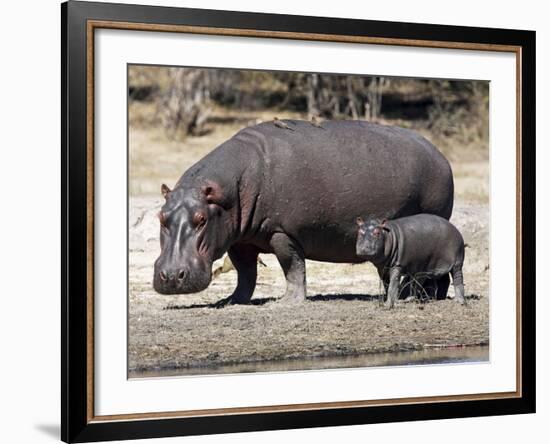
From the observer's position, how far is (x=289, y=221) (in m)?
9.87

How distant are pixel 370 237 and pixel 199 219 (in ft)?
4.78

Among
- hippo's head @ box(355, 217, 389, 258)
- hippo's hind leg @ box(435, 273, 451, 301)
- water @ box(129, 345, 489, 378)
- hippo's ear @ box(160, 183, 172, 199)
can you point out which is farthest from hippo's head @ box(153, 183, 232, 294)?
hippo's hind leg @ box(435, 273, 451, 301)

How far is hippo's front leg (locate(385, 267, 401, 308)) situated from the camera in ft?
32.1

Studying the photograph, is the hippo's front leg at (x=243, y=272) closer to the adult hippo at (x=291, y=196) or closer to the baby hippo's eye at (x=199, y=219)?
the adult hippo at (x=291, y=196)

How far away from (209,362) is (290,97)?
231 cm

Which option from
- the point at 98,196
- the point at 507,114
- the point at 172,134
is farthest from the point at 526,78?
the point at 98,196

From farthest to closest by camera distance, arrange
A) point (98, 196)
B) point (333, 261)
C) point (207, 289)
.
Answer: point (333, 261), point (207, 289), point (98, 196)

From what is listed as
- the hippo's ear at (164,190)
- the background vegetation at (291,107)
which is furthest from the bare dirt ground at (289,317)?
the background vegetation at (291,107)

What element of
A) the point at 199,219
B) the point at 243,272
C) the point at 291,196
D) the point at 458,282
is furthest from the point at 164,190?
the point at 458,282

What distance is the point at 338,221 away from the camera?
10.0 m

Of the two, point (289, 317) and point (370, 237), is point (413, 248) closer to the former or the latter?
point (370, 237)

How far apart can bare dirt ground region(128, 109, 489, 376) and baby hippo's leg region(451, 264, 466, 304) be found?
50mm

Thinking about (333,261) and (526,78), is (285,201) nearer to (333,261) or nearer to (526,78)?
(333,261)

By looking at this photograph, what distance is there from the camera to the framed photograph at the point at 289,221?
862 centimetres
